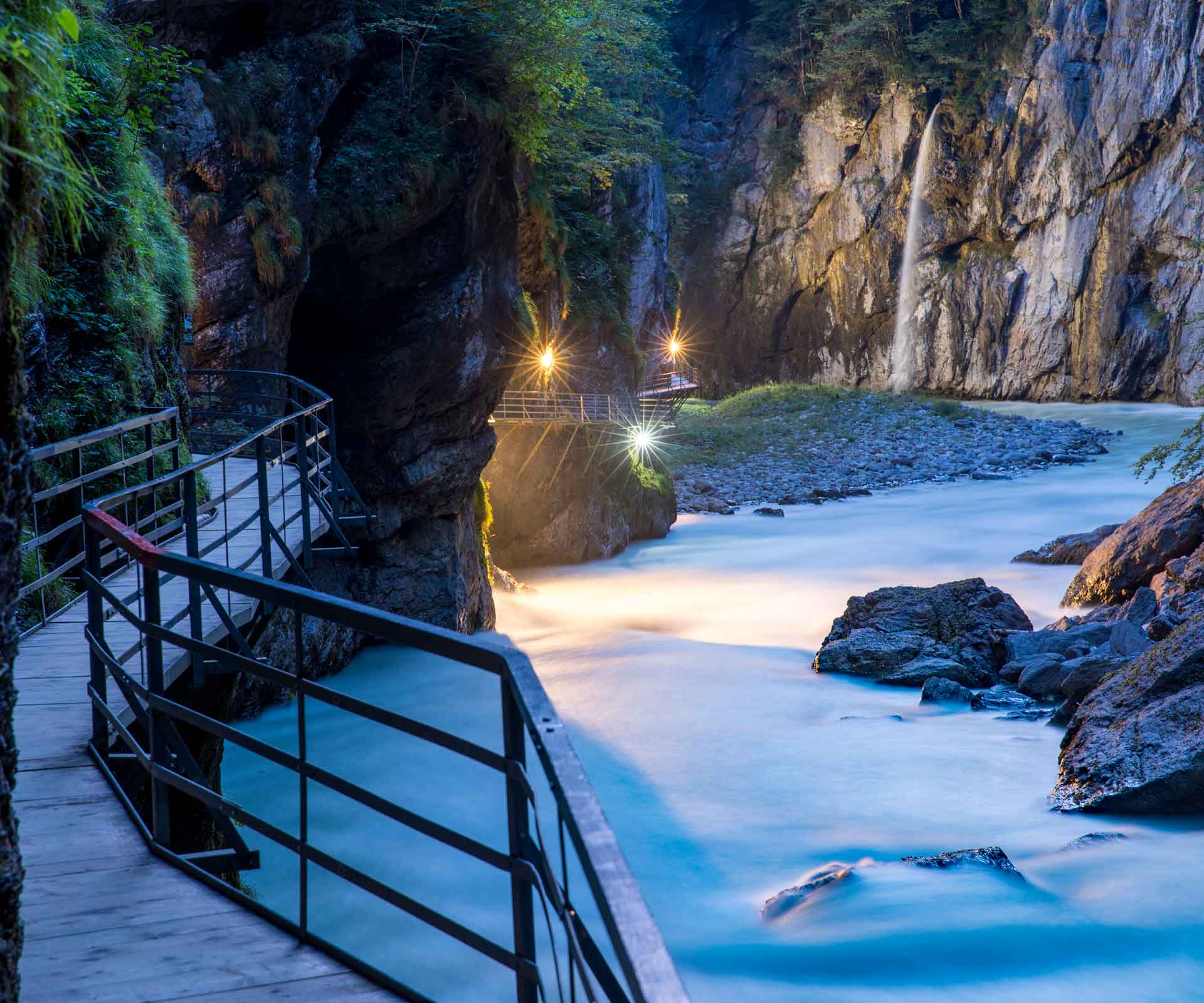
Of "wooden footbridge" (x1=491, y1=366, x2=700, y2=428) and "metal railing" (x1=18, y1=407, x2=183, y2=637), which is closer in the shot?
"metal railing" (x1=18, y1=407, x2=183, y2=637)

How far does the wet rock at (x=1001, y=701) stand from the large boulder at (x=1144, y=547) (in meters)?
4.33

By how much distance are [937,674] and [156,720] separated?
10.1 metres

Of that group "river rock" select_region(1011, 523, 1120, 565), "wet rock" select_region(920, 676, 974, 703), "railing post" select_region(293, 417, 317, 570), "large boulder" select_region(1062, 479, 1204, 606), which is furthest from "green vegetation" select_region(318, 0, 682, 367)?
"river rock" select_region(1011, 523, 1120, 565)

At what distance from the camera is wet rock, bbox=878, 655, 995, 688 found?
1177 cm

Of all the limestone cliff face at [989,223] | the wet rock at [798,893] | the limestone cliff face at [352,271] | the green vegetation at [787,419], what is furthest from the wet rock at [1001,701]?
the limestone cliff face at [989,223]

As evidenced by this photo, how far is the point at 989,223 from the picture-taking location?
1770 inches

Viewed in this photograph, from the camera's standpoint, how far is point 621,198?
26.8 metres

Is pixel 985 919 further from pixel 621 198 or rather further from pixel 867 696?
pixel 621 198

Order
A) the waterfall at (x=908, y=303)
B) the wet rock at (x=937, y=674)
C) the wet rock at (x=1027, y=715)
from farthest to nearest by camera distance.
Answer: the waterfall at (x=908, y=303), the wet rock at (x=937, y=674), the wet rock at (x=1027, y=715)

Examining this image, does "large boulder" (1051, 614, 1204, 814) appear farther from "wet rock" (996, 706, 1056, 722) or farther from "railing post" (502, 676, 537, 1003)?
"railing post" (502, 676, 537, 1003)

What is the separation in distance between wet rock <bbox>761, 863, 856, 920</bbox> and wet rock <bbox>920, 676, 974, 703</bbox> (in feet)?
13.4

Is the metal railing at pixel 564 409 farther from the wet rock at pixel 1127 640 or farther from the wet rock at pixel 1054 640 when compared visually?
the wet rock at pixel 1127 640

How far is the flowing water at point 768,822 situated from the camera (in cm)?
644

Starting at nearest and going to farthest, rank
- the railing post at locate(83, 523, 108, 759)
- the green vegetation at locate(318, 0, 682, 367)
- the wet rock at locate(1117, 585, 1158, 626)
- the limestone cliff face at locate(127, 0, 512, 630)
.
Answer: the railing post at locate(83, 523, 108, 759) → the limestone cliff face at locate(127, 0, 512, 630) → the wet rock at locate(1117, 585, 1158, 626) → the green vegetation at locate(318, 0, 682, 367)
